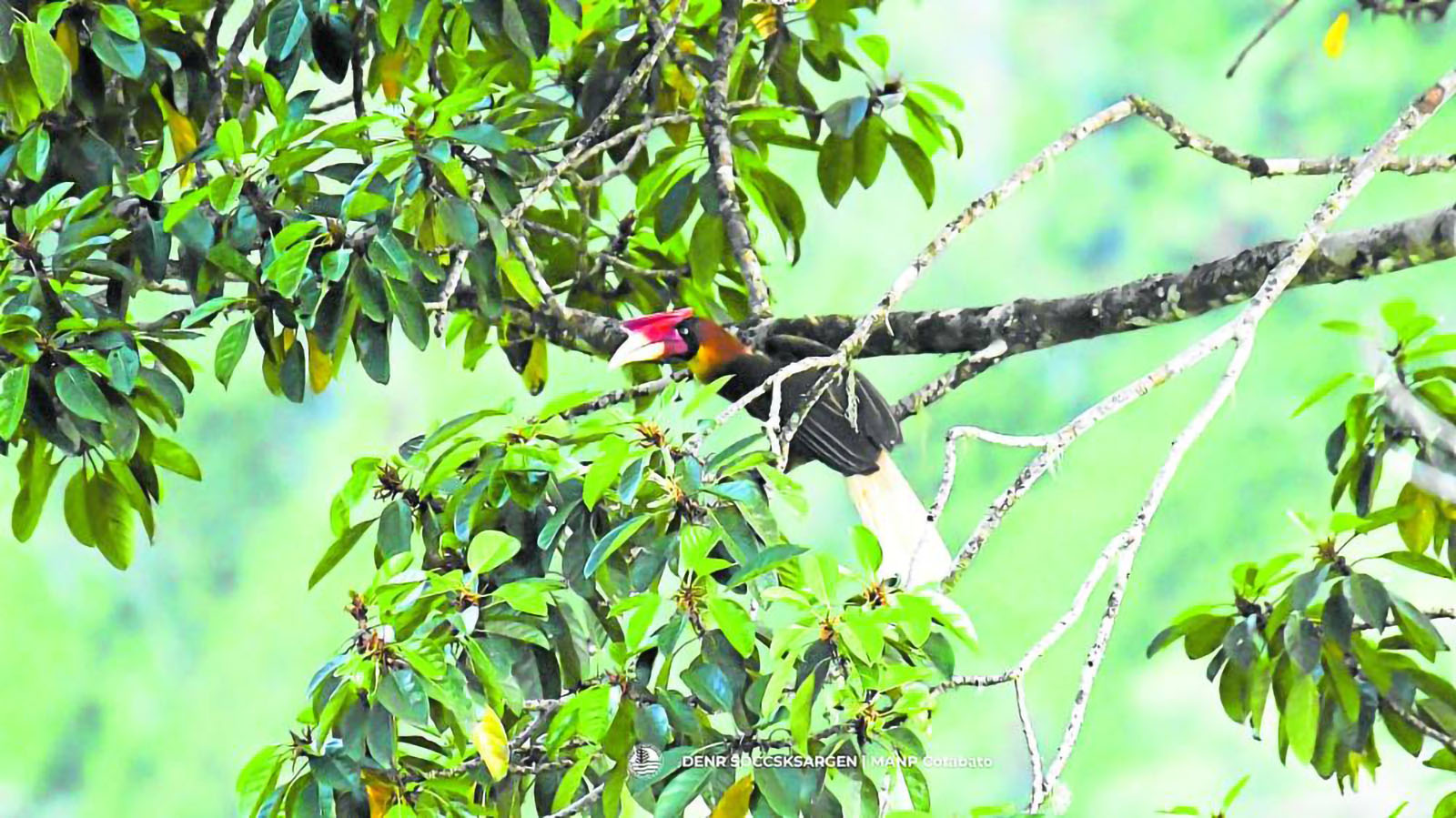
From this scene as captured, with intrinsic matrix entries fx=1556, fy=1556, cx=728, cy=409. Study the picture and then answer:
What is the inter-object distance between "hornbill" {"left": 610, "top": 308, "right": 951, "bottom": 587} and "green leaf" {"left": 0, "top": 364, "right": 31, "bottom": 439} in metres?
0.52

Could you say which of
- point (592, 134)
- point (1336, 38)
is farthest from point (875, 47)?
point (1336, 38)

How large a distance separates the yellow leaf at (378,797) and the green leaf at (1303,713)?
760mm

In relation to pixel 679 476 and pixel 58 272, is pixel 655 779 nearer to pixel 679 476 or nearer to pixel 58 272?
pixel 679 476

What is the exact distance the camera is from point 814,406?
1524 mm

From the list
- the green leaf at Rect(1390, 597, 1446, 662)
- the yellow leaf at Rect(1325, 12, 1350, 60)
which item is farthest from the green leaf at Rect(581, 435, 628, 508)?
the yellow leaf at Rect(1325, 12, 1350, 60)

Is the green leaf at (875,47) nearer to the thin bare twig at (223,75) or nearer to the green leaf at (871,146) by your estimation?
the green leaf at (871,146)

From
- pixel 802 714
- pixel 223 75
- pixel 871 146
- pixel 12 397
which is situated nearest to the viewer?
pixel 802 714

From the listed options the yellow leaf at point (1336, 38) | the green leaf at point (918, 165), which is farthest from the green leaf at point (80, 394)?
the yellow leaf at point (1336, 38)

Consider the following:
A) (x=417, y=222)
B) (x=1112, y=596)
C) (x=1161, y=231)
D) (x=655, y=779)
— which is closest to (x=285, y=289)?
(x=417, y=222)

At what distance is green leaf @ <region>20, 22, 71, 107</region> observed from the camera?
1261 millimetres

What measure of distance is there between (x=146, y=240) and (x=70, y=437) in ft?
0.62

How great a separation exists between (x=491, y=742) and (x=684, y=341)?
58 centimetres

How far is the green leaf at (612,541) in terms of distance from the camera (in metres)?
1.01

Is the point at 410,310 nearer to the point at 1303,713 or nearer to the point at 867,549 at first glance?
the point at 867,549
